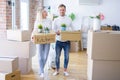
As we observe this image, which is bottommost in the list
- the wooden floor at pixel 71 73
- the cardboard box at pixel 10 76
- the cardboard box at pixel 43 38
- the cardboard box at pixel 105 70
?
the wooden floor at pixel 71 73

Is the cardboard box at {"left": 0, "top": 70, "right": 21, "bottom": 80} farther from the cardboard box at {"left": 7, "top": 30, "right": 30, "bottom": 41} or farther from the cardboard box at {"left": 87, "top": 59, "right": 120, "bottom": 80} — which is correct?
the cardboard box at {"left": 87, "top": 59, "right": 120, "bottom": 80}

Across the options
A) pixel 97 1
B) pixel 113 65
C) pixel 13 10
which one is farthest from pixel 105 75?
pixel 97 1

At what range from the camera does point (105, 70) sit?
10.2 ft

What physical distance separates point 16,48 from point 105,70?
1.86 metres

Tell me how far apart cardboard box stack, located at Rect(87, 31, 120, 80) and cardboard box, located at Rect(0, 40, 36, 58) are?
1490mm

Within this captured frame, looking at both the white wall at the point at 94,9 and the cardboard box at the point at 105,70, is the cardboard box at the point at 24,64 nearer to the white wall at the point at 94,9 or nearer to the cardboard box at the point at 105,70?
the cardboard box at the point at 105,70

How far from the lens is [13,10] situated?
488cm

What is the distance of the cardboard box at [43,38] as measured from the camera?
340 cm

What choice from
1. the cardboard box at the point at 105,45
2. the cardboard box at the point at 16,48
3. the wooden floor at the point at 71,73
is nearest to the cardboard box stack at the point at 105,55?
the cardboard box at the point at 105,45

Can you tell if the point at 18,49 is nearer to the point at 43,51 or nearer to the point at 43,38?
the point at 43,51

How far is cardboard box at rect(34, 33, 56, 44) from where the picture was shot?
134 inches

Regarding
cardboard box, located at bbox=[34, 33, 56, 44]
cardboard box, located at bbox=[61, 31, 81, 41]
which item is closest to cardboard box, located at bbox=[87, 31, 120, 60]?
cardboard box, located at bbox=[61, 31, 81, 41]

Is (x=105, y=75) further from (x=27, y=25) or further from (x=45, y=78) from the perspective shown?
(x=27, y=25)

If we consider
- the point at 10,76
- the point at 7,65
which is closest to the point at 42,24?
the point at 7,65
